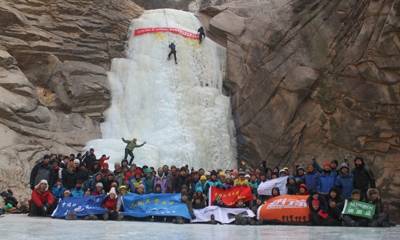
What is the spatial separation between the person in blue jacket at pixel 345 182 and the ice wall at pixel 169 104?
383 inches

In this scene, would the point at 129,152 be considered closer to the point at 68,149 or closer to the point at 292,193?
the point at 68,149

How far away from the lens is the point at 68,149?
816 inches

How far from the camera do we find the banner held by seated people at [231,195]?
13375mm

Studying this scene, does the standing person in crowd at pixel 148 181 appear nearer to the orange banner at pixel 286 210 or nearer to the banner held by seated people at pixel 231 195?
the banner held by seated people at pixel 231 195

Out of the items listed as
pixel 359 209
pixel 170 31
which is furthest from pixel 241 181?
pixel 170 31

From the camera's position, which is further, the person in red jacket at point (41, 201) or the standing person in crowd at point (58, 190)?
the standing person in crowd at point (58, 190)

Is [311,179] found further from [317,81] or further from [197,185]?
[317,81]

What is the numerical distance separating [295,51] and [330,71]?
214 centimetres

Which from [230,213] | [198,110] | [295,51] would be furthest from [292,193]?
[198,110]

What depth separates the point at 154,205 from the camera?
12.9 meters

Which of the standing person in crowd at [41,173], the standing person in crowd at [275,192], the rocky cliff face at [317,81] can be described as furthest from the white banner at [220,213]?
the rocky cliff face at [317,81]

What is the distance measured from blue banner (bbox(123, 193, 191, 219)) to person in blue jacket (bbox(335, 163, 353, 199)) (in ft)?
11.7

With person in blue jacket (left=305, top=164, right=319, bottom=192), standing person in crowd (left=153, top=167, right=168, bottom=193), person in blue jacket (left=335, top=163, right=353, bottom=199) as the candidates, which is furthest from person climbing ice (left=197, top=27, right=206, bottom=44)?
person in blue jacket (left=335, top=163, right=353, bottom=199)

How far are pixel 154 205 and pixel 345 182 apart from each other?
4.50 metres
